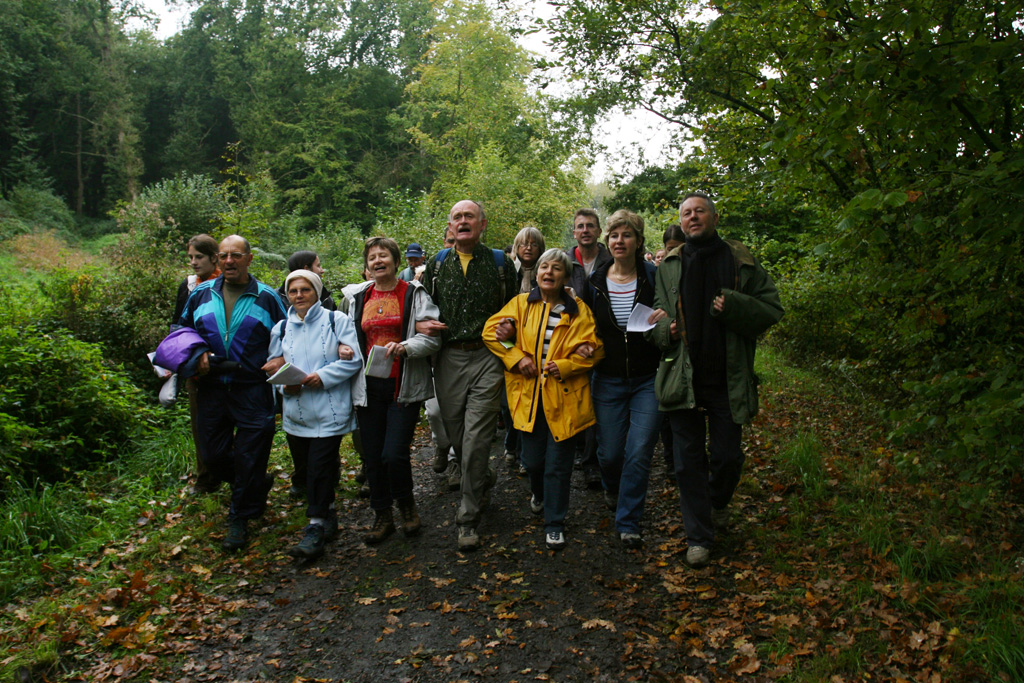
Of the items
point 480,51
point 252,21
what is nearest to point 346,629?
point 480,51

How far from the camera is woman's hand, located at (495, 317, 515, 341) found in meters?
4.75

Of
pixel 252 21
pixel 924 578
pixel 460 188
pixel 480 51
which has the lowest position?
pixel 924 578

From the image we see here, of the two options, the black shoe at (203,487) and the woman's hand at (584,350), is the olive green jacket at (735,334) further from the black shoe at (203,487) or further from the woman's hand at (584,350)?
the black shoe at (203,487)

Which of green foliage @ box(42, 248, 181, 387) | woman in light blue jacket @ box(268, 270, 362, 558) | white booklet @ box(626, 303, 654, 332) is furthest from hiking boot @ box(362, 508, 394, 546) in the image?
green foliage @ box(42, 248, 181, 387)

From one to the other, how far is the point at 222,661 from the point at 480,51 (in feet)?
97.4

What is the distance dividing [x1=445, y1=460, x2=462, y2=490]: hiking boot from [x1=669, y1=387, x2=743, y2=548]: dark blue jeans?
240 centimetres

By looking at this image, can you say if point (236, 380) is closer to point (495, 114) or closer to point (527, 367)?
point (527, 367)

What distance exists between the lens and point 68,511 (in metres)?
5.41

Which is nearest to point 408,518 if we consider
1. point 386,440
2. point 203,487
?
point 386,440

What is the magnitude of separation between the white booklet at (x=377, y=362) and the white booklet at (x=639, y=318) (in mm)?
1744

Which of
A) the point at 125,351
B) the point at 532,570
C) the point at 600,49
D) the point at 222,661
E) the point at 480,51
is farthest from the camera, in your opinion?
the point at 480,51

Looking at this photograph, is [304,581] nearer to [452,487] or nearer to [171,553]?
[171,553]

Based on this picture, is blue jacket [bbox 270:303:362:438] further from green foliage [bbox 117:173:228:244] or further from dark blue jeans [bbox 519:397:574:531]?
green foliage [bbox 117:173:228:244]

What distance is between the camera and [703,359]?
449cm
